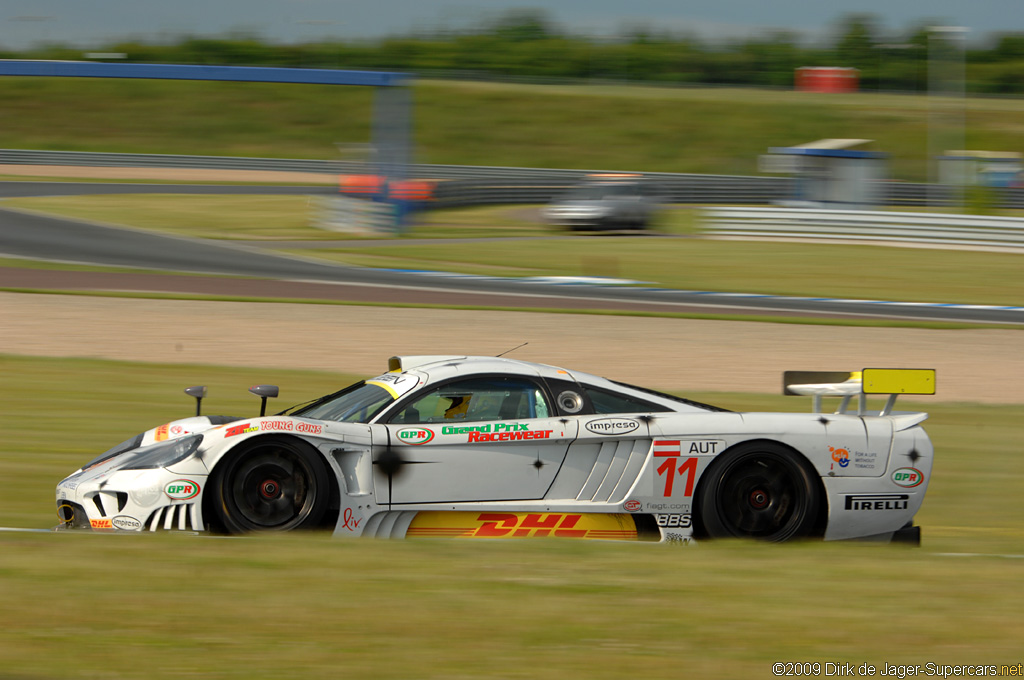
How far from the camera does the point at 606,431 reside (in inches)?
234

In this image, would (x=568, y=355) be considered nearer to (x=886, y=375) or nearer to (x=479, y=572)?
(x=886, y=375)

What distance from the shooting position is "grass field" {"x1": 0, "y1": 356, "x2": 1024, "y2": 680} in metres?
3.73

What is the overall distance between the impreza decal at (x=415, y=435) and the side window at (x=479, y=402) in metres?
0.11

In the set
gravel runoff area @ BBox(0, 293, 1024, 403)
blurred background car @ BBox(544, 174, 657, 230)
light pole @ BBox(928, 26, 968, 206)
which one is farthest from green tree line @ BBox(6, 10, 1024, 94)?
gravel runoff area @ BBox(0, 293, 1024, 403)

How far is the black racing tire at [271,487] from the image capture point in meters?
A: 5.55

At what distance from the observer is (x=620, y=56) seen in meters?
85.3

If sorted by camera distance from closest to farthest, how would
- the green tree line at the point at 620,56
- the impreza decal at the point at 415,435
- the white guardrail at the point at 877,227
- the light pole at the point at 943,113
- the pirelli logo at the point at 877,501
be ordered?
the impreza decal at the point at 415,435 → the pirelli logo at the point at 877,501 → the white guardrail at the point at 877,227 → the light pole at the point at 943,113 → the green tree line at the point at 620,56

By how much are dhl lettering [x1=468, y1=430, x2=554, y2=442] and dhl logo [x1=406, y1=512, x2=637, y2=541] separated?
391mm

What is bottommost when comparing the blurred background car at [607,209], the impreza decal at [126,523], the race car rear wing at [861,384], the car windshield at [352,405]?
the impreza decal at [126,523]

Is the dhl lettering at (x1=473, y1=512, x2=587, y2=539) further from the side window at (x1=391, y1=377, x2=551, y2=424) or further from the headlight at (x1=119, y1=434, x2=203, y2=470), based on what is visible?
the headlight at (x1=119, y1=434, x2=203, y2=470)

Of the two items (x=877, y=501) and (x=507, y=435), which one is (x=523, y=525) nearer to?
(x=507, y=435)

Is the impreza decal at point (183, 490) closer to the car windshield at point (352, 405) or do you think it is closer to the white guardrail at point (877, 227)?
the car windshield at point (352, 405)

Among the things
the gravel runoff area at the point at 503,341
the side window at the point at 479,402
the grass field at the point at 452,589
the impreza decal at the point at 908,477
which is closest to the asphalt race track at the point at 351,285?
the gravel runoff area at the point at 503,341

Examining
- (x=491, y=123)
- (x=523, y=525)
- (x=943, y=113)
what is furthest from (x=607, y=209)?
(x=943, y=113)
